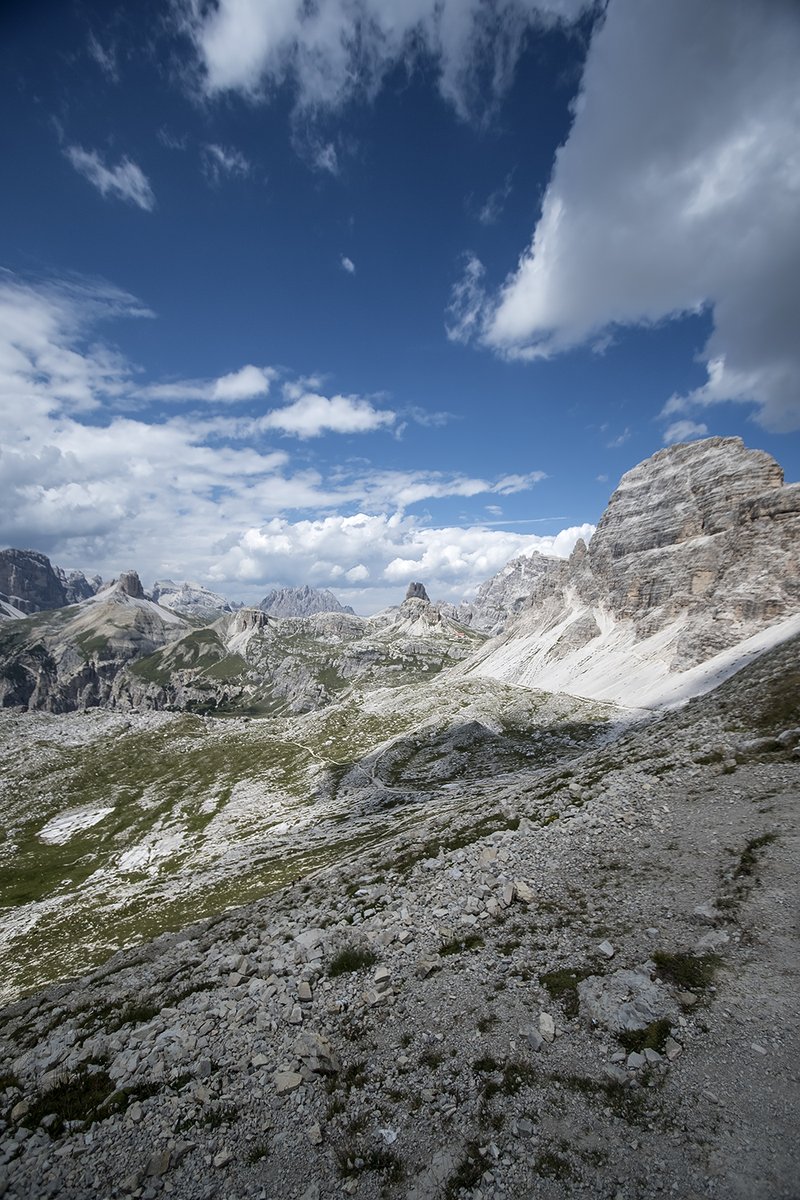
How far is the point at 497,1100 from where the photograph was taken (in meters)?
12.0

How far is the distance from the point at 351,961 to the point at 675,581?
149785 mm

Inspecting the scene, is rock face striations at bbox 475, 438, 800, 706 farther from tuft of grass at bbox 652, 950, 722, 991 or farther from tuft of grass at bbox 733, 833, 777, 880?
tuft of grass at bbox 652, 950, 722, 991

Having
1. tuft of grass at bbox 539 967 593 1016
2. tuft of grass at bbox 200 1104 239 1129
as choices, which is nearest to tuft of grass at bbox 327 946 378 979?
tuft of grass at bbox 200 1104 239 1129

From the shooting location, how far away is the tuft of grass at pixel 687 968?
14.4 metres

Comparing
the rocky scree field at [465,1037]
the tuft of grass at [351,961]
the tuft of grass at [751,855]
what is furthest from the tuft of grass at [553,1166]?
the tuft of grass at [751,855]

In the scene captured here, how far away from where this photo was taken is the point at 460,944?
1908 cm

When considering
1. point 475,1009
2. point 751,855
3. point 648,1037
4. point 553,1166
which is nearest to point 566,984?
point 648,1037

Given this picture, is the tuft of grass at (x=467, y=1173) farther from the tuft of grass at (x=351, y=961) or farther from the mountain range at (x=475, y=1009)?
the tuft of grass at (x=351, y=961)

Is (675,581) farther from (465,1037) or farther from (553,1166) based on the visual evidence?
(553,1166)

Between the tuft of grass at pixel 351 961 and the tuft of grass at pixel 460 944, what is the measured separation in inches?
112

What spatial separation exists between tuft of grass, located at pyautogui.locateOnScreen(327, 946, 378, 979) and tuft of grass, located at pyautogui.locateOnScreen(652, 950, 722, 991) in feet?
35.0

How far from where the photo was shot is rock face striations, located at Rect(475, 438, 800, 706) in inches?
3920

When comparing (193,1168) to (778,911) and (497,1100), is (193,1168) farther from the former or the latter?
(778,911)

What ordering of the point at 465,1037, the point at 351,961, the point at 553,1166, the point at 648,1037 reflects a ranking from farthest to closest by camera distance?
1. the point at 351,961
2. the point at 465,1037
3. the point at 648,1037
4. the point at 553,1166
